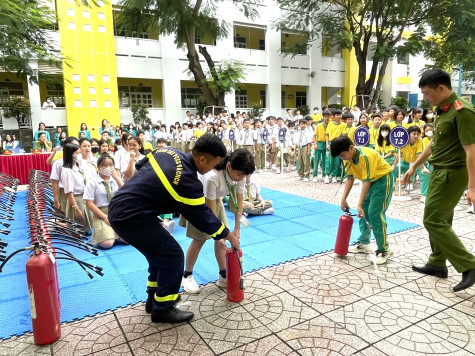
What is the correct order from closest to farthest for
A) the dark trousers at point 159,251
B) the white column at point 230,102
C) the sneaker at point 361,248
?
the dark trousers at point 159,251 → the sneaker at point 361,248 → the white column at point 230,102

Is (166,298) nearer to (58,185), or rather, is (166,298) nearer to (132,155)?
(132,155)

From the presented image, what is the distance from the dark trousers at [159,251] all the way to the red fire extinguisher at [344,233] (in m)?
2.04

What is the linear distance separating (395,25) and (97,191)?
19676 millimetres

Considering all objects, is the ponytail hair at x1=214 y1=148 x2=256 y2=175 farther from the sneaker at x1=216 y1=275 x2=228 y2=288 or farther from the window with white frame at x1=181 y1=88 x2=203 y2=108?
the window with white frame at x1=181 y1=88 x2=203 y2=108

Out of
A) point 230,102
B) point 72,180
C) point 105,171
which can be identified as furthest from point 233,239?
point 230,102

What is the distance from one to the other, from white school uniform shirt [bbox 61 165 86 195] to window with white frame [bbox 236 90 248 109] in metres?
20.0

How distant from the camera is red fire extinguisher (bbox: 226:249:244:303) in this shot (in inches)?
122

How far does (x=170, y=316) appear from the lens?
286 cm

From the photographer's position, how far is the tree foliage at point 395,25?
17422mm

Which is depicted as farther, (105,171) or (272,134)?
(272,134)

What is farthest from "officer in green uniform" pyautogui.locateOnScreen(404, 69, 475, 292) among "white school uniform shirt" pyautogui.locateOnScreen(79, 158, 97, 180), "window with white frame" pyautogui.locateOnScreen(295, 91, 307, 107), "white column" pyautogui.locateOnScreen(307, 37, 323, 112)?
"window with white frame" pyautogui.locateOnScreen(295, 91, 307, 107)

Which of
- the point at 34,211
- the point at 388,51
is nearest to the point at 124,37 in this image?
the point at 388,51

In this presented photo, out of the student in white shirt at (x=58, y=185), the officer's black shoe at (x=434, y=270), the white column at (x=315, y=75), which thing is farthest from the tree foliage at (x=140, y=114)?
the officer's black shoe at (x=434, y=270)

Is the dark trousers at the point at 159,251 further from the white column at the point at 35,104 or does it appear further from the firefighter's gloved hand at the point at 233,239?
the white column at the point at 35,104
